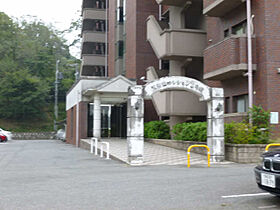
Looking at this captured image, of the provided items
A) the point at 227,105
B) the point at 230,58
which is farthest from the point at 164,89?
the point at 227,105

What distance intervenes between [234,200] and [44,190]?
4.02 m

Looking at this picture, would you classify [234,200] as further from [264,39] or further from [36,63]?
[36,63]

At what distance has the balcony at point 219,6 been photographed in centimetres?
1564

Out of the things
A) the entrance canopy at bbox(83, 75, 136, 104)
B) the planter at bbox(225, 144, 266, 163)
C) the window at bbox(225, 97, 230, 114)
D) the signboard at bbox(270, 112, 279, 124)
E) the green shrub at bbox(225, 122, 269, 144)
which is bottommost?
the planter at bbox(225, 144, 266, 163)

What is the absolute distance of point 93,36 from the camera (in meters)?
39.0

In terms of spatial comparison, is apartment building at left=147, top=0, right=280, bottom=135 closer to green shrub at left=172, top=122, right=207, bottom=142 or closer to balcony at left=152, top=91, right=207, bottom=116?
balcony at left=152, top=91, right=207, bottom=116

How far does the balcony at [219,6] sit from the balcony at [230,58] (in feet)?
6.07

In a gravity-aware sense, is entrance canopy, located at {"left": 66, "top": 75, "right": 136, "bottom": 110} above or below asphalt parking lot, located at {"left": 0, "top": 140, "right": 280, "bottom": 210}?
above

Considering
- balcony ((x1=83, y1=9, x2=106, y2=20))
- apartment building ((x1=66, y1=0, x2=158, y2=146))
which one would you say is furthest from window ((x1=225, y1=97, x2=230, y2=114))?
balcony ((x1=83, y1=9, x2=106, y2=20))

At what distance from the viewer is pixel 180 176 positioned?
Answer: 9750mm

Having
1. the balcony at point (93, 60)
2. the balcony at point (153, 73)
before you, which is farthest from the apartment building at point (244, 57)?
the balcony at point (93, 60)

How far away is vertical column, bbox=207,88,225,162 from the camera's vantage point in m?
13.1

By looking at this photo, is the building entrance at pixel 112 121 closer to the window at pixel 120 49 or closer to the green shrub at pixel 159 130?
the window at pixel 120 49

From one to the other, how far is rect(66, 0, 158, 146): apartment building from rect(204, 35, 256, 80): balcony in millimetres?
7948
